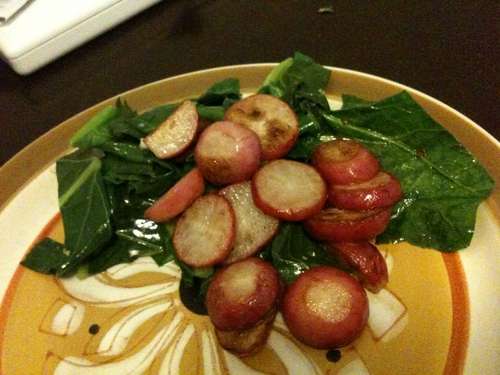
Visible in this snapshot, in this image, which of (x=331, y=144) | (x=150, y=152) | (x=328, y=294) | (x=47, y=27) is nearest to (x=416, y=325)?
(x=328, y=294)

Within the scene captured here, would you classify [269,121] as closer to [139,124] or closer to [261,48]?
[139,124]

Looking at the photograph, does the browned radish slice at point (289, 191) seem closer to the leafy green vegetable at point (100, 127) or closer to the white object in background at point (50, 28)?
the leafy green vegetable at point (100, 127)

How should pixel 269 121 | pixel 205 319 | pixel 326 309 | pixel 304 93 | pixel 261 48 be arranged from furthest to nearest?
pixel 261 48 < pixel 304 93 < pixel 269 121 < pixel 205 319 < pixel 326 309

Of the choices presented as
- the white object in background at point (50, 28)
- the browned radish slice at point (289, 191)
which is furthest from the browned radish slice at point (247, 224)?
the white object in background at point (50, 28)

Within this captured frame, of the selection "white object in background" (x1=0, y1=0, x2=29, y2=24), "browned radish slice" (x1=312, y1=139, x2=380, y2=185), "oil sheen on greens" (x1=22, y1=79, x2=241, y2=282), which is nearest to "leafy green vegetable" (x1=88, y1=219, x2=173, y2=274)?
"oil sheen on greens" (x1=22, y1=79, x2=241, y2=282)

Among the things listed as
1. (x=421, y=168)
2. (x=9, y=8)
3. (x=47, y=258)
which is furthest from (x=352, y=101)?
(x=9, y=8)

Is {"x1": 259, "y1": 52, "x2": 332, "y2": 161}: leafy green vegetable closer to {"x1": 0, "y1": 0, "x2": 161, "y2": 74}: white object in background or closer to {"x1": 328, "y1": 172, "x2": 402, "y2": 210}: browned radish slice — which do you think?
{"x1": 328, "y1": 172, "x2": 402, "y2": 210}: browned radish slice

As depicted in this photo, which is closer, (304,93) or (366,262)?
(366,262)
